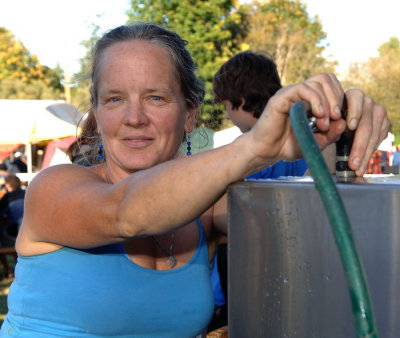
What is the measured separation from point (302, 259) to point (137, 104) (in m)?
0.63

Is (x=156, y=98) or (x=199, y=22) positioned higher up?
(x=199, y=22)

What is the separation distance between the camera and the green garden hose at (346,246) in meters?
0.57

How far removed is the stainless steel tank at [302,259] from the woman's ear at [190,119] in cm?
72

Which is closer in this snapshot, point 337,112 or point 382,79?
point 337,112

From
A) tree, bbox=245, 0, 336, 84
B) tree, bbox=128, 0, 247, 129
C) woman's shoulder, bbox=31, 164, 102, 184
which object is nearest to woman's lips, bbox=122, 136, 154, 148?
woman's shoulder, bbox=31, 164, 102, 184

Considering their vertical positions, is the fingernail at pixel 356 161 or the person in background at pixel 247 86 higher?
the person in background at pixel 247 86

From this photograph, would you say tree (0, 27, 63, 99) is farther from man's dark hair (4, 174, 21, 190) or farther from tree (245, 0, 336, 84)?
man's dark hair (4, 174, 21, 190)

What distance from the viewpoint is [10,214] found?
7.16 meters

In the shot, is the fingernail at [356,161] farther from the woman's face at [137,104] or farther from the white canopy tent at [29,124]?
the white canopy tent at [29,124]

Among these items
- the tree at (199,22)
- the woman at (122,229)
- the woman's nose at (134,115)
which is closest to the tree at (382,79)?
the tree at (199,22)

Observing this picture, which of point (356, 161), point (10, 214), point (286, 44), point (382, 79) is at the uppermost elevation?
point (286, 44)

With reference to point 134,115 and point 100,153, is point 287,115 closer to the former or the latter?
point 134,115

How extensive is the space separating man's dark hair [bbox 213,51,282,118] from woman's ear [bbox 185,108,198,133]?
109cm

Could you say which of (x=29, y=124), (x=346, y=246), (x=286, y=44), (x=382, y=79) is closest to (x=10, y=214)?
(x=29, y=124)
